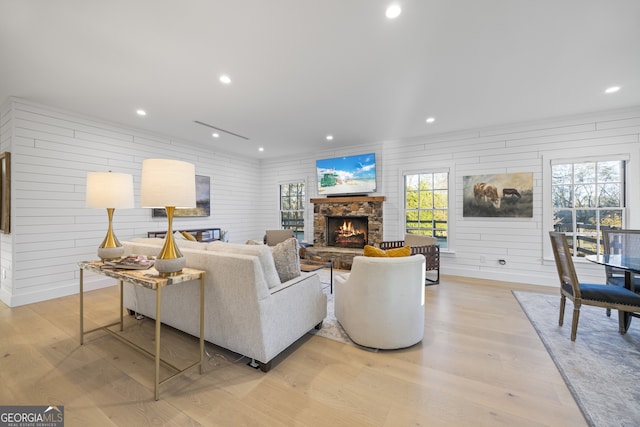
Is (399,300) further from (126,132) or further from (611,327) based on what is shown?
(126,132)

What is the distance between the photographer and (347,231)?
19.9ft

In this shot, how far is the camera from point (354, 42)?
235 centimetres

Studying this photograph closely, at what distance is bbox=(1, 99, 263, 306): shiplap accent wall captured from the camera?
136 inches

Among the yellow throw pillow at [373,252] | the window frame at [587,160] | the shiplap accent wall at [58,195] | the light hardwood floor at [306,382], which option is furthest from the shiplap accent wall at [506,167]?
the shiplap accent wall at [58,195]

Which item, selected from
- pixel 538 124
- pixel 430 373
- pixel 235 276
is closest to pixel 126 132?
pixel 235 276

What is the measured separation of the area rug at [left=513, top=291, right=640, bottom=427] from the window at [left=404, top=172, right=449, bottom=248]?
82.6 inches

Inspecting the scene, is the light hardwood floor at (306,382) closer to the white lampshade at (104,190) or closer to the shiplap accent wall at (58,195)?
the shiplap accent wall at (58,195)

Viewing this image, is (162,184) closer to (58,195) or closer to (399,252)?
(399,252)

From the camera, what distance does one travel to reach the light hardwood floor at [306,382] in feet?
5.16

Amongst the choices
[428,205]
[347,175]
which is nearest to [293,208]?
[347,175]

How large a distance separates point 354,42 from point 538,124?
3899mm

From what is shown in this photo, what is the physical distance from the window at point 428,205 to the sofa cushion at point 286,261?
3.67m

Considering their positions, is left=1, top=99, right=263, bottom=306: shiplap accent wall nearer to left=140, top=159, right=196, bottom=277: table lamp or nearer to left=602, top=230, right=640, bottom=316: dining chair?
left=140, top=159, right=196, bottom=277: table lamp

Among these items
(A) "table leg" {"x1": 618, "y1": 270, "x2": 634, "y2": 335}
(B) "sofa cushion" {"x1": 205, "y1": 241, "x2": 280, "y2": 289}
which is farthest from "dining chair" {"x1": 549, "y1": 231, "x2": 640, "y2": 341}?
(B) "sofa cushion" {"x1": 205, "y1": 241, "x2": 280, "y2": 289}
